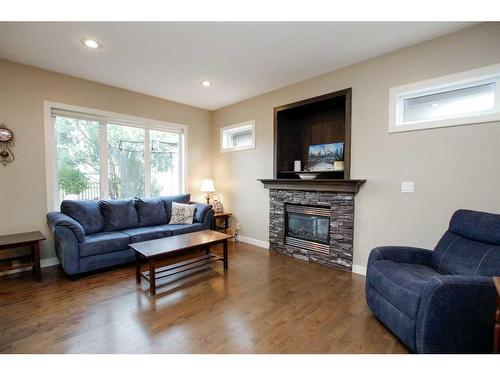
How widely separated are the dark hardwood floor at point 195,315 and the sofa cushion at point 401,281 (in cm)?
31

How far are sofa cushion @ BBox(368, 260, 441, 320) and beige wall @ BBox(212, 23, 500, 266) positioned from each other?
28.2 inches

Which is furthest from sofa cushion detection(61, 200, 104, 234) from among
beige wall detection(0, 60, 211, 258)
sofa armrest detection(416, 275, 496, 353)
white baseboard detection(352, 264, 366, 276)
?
sofa armrest detection(416, 275, 496, 353)

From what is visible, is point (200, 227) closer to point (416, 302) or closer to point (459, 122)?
point (416, 302)

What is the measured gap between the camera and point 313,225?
11.9 ft

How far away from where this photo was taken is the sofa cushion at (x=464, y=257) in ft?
5.84

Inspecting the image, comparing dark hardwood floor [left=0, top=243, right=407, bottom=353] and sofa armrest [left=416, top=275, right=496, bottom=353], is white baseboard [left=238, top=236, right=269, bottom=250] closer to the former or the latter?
dark hardwood floor [left=0, top=243, right=407, bottom=353]

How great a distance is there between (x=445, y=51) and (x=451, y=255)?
208 centimetres

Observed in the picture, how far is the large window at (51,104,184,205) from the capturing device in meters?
3.55

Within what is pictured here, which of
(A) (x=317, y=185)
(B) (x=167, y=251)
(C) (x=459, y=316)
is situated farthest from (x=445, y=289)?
(B) (x=167, y=251)

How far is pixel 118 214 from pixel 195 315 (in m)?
2.29

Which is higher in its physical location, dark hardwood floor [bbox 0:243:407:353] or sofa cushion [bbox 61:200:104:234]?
sofa cushion [bbox 61:200:104:234]

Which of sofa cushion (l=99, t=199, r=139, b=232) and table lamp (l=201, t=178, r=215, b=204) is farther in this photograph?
table lamp (l=201, t=178, r=215, b=204)

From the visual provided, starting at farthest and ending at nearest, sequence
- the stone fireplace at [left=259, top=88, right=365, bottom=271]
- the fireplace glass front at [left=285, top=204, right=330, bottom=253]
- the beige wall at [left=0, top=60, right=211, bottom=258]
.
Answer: the fireplace glass front at [left=285, top=204, right=330, bottom=253], the stone fireplace at [left=259, top=88, right=365, bottom=271], the beige wall at [left=0, top=60, right=211, bottom=258]

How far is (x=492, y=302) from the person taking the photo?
150 cm
